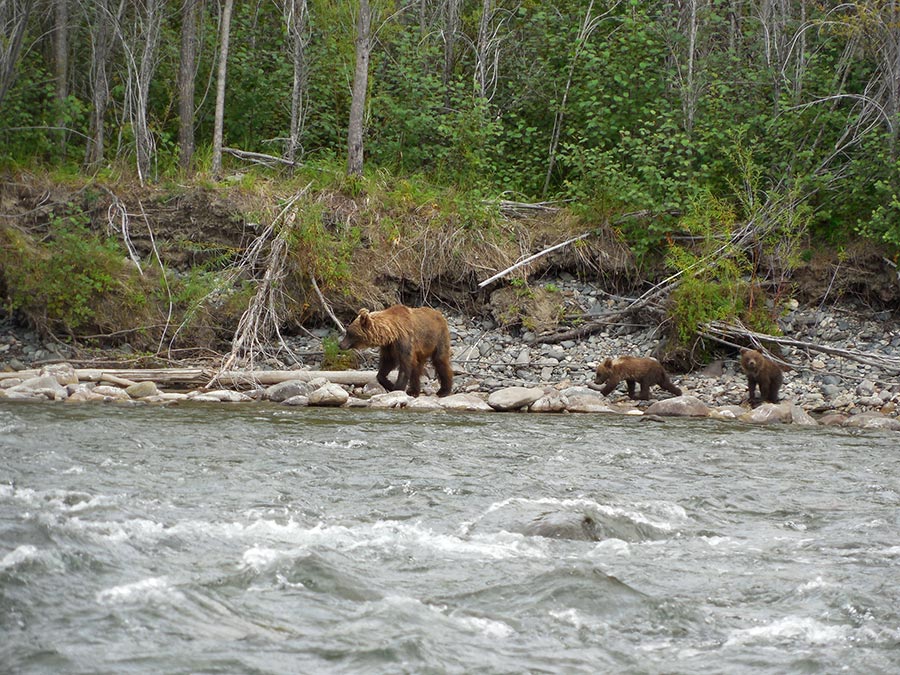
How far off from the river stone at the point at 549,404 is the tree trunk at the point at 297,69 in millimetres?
7067

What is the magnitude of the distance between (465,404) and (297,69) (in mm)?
7651

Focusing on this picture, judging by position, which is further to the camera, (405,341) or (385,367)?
(385,367)

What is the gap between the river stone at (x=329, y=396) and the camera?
38.8ft

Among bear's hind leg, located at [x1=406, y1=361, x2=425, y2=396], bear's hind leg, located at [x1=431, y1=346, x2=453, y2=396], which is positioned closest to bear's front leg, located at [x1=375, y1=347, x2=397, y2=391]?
bear's hind leg, located at [x1=406, y1=361, x2=425, y2=396]

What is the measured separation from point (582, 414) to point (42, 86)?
1132 centimetres

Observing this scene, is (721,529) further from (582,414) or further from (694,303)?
(694,303)

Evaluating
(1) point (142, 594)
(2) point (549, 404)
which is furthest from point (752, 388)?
(1) point (142, 594)

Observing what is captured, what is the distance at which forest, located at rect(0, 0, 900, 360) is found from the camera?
607 inches

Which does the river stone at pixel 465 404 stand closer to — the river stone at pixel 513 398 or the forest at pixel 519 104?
the river stone at pixel 513 398

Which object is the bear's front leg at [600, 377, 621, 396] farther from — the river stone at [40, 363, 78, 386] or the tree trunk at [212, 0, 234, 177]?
the tree trunk at [212, 0, 234, 177]

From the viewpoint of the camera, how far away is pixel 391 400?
11.9m

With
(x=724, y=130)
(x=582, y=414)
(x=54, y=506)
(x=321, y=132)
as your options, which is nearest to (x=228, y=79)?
(x=321, y=132)

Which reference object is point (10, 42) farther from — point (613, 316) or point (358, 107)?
point (613, 316)

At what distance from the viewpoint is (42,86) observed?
17.6 meters
